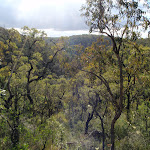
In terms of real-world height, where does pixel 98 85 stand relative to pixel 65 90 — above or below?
above

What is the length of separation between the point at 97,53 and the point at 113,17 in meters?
1.76

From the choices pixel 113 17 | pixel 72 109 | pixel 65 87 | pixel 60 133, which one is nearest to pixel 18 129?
pixel 60 133

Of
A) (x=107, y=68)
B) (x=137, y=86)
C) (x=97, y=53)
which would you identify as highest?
(x=97, y=53)

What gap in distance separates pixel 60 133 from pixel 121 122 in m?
5.32

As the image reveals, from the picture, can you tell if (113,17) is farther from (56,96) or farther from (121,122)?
(56,96)

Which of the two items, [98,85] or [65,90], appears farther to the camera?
→ [65,90]

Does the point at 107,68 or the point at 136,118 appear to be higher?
the point at 107,68

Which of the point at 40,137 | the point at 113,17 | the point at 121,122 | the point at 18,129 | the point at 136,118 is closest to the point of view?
the point at 113,17

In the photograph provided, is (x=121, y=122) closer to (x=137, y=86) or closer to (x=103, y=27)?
(x=137, y=86)

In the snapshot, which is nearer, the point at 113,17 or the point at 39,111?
the point at 113,17

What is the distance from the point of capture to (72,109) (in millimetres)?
20156

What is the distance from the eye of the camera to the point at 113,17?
5.67 metres

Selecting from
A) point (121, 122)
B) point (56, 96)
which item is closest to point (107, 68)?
point (121, 122)

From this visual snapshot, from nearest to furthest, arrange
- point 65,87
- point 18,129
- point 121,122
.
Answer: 1. point 18,129
2. point 121,122
3. point 65,87
